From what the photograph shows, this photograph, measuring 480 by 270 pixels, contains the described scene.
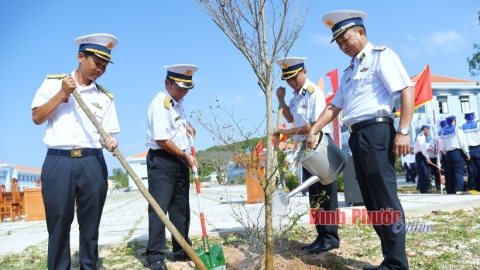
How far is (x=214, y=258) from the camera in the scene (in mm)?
3428

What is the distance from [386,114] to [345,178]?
4765mm

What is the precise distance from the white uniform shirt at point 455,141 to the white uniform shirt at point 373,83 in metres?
7.07

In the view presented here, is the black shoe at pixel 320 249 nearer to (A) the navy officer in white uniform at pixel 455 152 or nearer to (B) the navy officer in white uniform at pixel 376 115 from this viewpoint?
(B) the navy officer in white uniform at pixel 376 115

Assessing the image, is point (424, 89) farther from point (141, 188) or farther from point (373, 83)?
point (141, 188)

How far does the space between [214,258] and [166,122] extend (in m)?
1.32

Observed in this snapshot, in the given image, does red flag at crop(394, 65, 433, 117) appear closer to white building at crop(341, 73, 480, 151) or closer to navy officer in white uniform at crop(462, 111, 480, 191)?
navy officer in white uniform at crop(462, 111, 480, 191)

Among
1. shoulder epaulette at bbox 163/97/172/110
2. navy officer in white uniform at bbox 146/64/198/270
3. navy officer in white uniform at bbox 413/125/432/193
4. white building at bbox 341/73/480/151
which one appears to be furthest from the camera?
white building at bbox 341/73/480/151

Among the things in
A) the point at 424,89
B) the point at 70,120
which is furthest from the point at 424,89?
the point at 70,120

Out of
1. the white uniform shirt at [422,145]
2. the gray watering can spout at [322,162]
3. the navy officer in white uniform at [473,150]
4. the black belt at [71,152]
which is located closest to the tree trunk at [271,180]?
the gray watering can spout at [322,162]


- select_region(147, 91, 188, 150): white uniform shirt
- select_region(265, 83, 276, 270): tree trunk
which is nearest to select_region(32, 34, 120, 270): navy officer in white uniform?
select_region(147, 91, 188, 150): white uniform shirt

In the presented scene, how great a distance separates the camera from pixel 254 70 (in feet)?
10.1

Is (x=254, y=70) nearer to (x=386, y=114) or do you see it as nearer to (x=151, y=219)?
(x=386, y=114)

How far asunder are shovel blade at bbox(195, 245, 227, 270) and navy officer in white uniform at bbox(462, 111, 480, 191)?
7.88 metres

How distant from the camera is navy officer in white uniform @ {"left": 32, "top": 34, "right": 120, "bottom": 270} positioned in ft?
9.48
